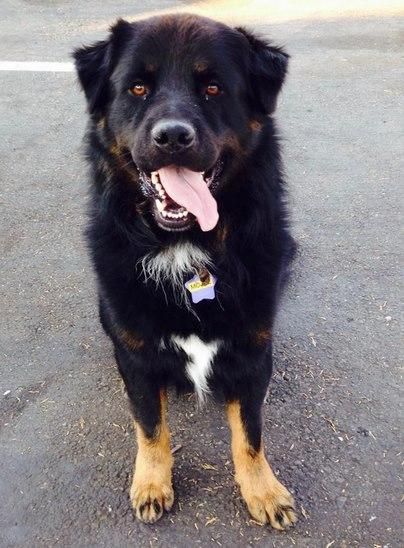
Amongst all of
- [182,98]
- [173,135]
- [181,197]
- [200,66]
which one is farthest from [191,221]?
[200,66]

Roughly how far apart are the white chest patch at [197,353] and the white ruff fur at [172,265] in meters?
0.16

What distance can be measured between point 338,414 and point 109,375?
1199mm

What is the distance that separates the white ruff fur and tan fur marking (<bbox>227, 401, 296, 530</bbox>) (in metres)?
0.60

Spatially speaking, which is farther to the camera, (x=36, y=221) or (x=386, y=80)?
(x=386, y=80)

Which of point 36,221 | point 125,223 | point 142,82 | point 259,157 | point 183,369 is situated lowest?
point 36,221

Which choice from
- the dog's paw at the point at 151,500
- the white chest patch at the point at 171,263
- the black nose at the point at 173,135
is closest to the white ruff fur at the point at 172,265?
the white chest patch at the point at 171,263

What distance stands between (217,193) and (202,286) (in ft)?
1.23

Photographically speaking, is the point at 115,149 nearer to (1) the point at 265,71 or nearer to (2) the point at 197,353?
(1) the point at 265,71

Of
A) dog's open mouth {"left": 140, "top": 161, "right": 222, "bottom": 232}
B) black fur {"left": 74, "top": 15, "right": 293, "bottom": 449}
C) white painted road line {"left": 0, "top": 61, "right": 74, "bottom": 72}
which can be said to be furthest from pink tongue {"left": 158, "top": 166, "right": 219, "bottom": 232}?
white painted road line {"left": 0, "top": 61, "right": 74, "bottom": 72}

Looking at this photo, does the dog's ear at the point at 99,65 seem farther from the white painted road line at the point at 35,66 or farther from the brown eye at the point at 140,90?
the white painted road line at the point at 35,66

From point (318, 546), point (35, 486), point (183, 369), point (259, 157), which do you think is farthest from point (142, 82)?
point (318, 546)

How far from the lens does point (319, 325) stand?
11.2 ft

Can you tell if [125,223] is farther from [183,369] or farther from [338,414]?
[338,414]

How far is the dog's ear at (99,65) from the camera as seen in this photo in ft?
7.68
